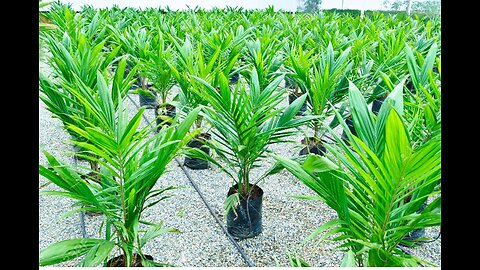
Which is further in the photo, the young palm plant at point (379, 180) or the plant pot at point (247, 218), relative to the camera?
the plant pot at point (247, 218)

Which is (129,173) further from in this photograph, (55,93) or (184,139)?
(55,93)

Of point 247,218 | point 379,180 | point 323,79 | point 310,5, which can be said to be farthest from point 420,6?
point 379,180

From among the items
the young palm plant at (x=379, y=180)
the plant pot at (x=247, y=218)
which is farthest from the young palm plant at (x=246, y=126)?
the young palm plant at (x=379, y=180)

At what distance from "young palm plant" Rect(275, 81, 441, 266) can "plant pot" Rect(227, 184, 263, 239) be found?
1.67 feet

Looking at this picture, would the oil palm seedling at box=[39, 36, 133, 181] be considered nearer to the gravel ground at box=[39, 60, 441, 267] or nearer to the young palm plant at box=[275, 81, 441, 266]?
the gravel ground at box=[39, 60, 441, 267]

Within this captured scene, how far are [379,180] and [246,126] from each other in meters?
0.48

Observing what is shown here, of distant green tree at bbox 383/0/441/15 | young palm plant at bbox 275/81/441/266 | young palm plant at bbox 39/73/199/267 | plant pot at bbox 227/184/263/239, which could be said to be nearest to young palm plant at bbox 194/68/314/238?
plant pot at bbox 227/184/263/239

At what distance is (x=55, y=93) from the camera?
4.02ft

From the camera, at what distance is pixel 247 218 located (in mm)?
1279

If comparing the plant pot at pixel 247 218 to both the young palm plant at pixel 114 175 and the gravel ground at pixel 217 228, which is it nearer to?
the gravel ground at pixel 217 228

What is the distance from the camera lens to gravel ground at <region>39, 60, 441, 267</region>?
47.4 inches

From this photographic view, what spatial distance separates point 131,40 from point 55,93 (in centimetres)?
118

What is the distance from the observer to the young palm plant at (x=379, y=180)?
1.98ft

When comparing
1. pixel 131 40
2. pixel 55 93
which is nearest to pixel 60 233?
pixel 55 93
